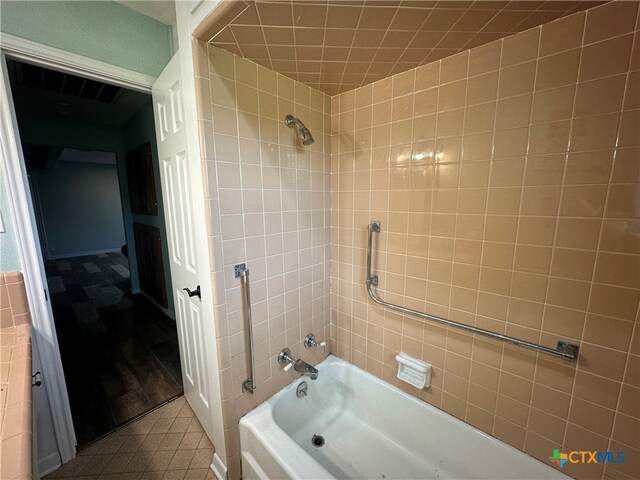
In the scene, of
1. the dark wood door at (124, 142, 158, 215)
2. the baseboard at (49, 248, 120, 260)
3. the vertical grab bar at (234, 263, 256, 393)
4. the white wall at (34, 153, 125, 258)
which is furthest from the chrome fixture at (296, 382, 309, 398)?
the baseboard at (49, 248, 120, 260)

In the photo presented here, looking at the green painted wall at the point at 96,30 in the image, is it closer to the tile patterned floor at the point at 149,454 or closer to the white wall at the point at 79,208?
the tile patterned floor at the point at 149,454

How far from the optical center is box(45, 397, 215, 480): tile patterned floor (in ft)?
4.27

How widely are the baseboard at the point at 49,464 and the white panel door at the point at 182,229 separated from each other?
666mm

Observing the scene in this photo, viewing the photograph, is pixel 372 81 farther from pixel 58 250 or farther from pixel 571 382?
pixel 58 250

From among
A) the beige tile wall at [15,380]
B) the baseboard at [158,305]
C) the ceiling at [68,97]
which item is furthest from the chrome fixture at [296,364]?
the ceiling at [68,97]

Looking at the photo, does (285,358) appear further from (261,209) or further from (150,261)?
(150,261)

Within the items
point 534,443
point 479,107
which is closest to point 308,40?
point 479,107

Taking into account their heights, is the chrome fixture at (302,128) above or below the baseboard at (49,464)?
above

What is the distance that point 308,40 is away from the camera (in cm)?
98

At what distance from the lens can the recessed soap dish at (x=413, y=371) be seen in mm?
1322

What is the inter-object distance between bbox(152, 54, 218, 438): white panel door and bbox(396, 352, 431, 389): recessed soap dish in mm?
1011

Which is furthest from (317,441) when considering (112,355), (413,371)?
(112,355)

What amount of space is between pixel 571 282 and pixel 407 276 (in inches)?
25.0

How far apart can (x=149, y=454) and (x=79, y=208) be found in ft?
23.2
